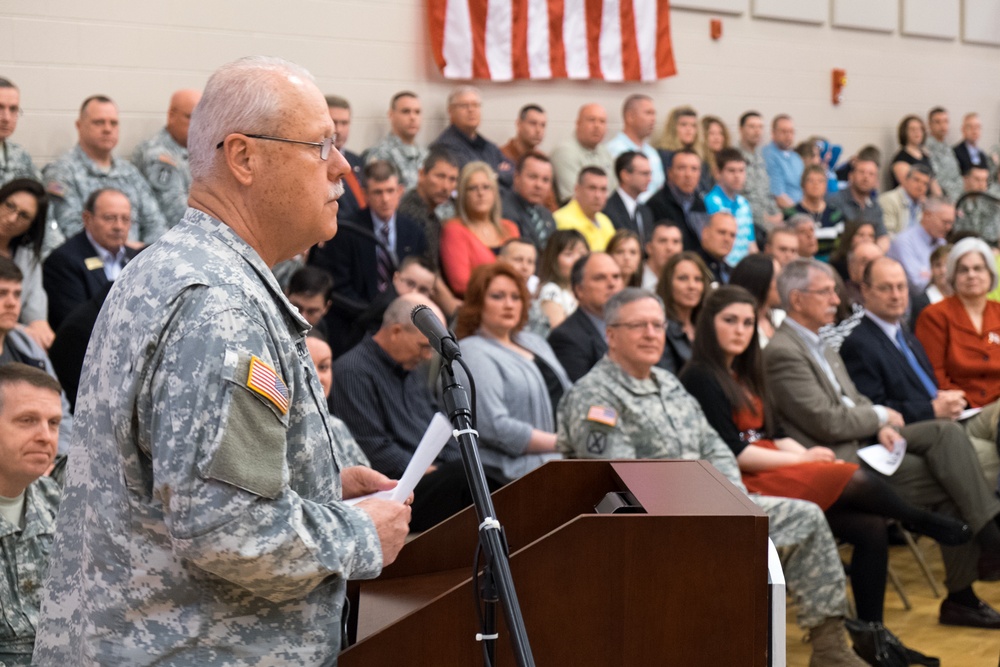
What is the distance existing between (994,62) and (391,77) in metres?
7.81

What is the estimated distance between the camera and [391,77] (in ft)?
24.2

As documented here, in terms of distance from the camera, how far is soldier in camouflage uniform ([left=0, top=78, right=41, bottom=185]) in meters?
5.06

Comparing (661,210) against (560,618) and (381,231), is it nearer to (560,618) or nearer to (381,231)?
(381,231)

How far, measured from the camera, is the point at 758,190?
891 cm

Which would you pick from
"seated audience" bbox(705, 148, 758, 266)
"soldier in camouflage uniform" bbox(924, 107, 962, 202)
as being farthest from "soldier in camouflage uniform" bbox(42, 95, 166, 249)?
"soldier in camouflage uniform" bbox(924, 107, 962, 202)

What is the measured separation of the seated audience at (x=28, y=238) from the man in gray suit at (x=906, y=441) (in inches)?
110

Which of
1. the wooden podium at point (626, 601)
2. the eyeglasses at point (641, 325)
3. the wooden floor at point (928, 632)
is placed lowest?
the wooden floor at point (928, 632)

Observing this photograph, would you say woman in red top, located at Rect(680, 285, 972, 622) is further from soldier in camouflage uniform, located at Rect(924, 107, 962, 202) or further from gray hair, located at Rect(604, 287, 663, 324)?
soldier in camouflage uniform, located at Rect(924, 107, 962, 202)

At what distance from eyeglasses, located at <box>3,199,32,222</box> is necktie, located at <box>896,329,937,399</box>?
3.61m

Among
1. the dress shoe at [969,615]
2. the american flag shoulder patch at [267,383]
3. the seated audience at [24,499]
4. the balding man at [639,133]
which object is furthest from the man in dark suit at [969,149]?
the american flag shoulder patch at [267,383]

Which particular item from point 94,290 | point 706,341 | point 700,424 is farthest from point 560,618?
point 94,290

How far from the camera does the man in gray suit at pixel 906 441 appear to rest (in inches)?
165

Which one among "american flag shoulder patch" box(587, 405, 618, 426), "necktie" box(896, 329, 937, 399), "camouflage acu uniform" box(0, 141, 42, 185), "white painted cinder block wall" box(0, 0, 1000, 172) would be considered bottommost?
"necktie" box(896, 329, 937, 399)

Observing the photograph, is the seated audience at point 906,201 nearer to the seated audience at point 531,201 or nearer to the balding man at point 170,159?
the seated audience at point 531,201
